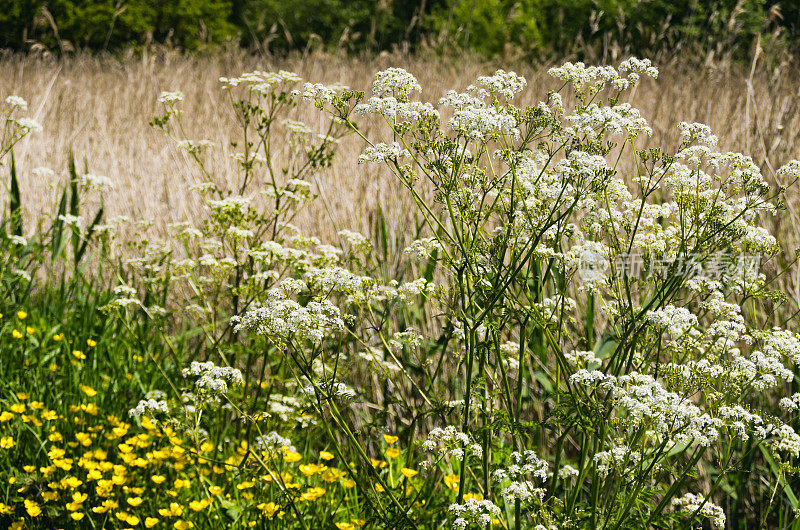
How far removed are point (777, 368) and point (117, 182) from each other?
5142mm

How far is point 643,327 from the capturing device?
2.00 m

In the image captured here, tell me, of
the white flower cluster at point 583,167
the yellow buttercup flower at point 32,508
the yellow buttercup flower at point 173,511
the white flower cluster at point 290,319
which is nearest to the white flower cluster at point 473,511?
the white flower cluster at point 290,319

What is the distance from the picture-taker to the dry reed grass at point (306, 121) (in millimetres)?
4590

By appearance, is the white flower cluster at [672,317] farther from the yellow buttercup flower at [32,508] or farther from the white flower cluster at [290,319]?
the yellow buttercup flower at [32,508]

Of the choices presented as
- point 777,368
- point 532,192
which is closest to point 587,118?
point 532,192

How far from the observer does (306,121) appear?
7207 millimetres

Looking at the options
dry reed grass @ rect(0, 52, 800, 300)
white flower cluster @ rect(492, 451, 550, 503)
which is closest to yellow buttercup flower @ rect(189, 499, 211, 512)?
white flower cluster @ rect(492, 451, 550, 503)

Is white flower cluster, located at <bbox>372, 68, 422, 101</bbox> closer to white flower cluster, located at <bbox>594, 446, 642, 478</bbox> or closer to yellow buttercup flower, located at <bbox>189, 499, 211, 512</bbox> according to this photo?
white flower cluster, located at <bbox>594, 446, 642, 478</bbox>

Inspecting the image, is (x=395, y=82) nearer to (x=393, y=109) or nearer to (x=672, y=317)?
(x=393, y=109)

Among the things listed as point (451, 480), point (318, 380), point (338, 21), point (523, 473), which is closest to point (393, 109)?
point (318, 380)

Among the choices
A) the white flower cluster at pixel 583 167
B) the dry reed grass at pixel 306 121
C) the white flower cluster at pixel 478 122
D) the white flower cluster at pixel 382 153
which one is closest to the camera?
the white flower cluster at pixel 583 167

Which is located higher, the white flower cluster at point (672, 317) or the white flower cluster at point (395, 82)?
the white flower cluster at point (395, 82)

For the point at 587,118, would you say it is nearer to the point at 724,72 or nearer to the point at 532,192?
the point at 532,192

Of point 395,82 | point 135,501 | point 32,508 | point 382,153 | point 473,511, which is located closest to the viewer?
point 473,511
